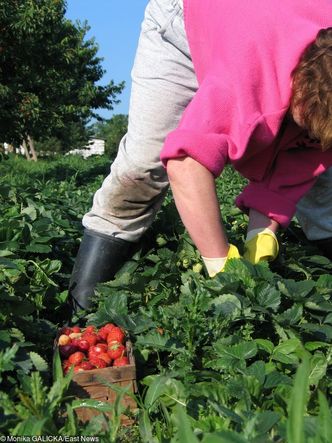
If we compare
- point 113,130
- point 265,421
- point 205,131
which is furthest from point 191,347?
point 113,130

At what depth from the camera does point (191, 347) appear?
2.18 meters

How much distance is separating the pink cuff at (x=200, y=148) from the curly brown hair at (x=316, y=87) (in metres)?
0.31

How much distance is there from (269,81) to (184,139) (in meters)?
0.38

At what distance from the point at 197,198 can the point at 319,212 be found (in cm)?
136

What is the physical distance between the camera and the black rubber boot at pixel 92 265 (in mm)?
3150

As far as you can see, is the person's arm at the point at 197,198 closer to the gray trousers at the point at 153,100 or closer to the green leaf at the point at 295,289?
the green leaf at the point at 295,289

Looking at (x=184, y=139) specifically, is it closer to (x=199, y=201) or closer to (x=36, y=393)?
Answer: (x=199, y=201)

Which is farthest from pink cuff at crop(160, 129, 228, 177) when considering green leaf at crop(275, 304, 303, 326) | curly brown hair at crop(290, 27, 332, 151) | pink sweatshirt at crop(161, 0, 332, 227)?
green leaf at crop(275, 304, 303, 326)

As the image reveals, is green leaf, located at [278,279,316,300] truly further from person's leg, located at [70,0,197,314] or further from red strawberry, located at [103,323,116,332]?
person's leg, located at [70,0,197,314]

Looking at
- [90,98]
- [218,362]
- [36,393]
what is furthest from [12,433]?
[90,98]

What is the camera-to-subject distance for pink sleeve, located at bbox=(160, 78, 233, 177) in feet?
7.64

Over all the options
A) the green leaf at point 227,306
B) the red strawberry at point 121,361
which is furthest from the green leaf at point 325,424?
the red strawberry at point 121,361

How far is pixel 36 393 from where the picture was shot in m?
1.56

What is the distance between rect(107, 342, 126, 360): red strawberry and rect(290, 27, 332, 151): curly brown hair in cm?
104
